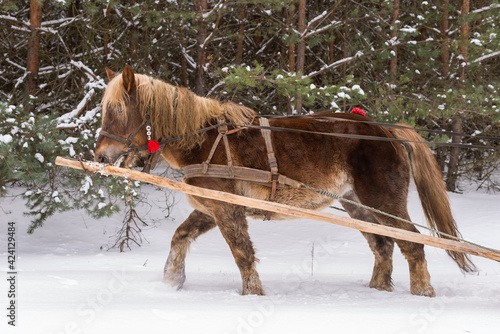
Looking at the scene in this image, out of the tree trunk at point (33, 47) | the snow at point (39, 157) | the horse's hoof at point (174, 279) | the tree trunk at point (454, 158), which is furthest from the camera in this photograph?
the tree trunk at point (454, 158)

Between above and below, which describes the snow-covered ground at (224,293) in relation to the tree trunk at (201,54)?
below

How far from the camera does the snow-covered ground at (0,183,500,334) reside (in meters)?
2.98

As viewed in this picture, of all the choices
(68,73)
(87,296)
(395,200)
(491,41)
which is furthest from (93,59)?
(491,41)

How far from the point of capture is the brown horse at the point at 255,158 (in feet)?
13.6

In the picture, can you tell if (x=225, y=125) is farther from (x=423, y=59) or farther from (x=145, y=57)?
(x=423, y=59)

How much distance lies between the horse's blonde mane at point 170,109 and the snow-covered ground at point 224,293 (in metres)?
1.52

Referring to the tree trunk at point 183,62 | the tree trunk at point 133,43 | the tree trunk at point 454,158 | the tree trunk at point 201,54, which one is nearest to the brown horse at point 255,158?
the tree trunk at point 201,54

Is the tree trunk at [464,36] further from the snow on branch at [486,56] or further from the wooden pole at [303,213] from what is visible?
the wooden pole at [303,213]

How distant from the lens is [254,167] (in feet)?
14.2

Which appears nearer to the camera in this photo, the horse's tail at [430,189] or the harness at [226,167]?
the harness at [226,167]

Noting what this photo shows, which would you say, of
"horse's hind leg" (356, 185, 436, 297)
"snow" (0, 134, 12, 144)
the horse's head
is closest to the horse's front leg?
the horse's head

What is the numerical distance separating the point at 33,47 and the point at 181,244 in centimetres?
565

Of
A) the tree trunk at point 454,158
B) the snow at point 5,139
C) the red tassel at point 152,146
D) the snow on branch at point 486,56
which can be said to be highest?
the snow on branch at point 486,56

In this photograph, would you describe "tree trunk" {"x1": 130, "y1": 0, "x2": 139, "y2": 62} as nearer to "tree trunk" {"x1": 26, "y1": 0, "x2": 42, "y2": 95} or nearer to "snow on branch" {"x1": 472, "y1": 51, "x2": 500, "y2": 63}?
"tree trunk" {"x1": 26, "y1": 0, "x2": 42, "y2": 95}
